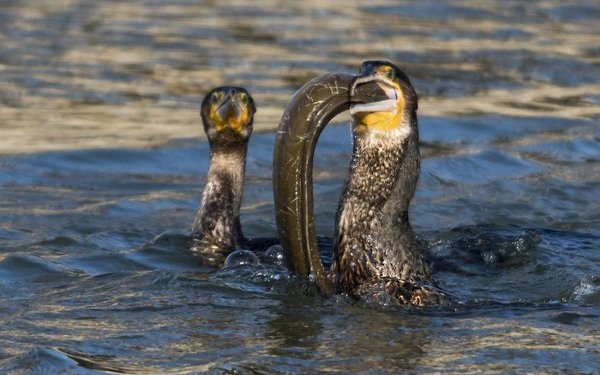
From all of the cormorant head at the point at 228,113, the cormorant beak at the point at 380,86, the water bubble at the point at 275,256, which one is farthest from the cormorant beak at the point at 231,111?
the cormorant beak at the point at 380,86

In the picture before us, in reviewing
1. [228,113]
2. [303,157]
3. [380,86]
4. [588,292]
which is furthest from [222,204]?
[588,292]

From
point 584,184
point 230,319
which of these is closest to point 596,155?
point 584,184

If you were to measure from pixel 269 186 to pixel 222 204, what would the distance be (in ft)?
6.87

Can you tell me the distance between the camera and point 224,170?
843cm

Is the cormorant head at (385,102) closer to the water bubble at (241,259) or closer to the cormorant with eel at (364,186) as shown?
the cormorant with eel at (364,186)

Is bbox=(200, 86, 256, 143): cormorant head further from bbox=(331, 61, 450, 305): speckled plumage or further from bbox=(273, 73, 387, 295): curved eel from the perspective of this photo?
bbox=(331, 61, 450, 305): speckled plumage

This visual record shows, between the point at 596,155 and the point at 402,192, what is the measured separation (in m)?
5.24

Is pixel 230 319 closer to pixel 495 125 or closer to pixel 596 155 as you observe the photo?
pixel 596 155

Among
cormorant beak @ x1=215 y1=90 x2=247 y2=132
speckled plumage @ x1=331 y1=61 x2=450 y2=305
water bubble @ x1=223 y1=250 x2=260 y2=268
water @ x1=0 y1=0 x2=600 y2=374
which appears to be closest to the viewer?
water @ x1=0 y1=0 x2=600 y2=374

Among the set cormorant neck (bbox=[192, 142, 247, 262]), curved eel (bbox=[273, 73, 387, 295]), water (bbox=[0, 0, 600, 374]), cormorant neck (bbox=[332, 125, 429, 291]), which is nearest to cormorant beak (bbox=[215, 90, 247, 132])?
cormorant neck (bbox=[192, 142, 247, 262])

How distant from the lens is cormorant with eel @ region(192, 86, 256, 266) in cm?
820

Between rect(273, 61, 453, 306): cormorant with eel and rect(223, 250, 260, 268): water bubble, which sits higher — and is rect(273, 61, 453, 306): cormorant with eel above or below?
above

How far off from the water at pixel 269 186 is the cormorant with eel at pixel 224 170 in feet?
0.66

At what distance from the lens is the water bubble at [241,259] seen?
7445 millimetres
